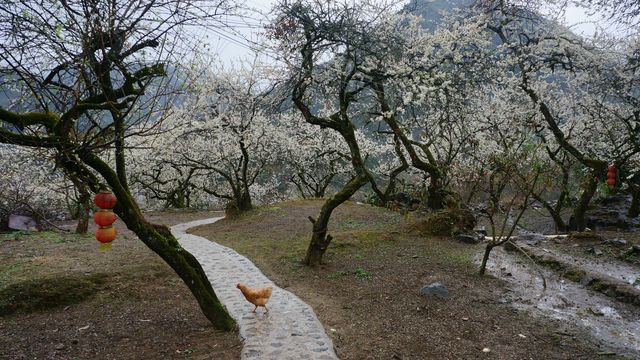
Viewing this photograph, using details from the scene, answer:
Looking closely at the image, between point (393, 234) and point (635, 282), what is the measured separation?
6.75m

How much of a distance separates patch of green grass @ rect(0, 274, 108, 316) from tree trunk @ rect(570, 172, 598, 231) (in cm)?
1600

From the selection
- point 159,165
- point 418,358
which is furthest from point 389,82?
point 159,165

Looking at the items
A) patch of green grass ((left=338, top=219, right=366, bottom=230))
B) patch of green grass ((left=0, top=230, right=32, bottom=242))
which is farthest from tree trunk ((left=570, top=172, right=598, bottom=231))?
patch of green grass ((left=0, top=230, right=32, bottom=242))

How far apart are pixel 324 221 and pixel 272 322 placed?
12.6ft

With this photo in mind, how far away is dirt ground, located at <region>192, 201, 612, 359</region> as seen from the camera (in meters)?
6.45

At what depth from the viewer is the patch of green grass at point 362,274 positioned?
1005 cm

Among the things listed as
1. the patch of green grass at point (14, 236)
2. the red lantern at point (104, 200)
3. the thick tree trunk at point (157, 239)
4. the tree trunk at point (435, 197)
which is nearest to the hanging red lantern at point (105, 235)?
the red lantern at point (104, 200)

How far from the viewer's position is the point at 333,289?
9375mm

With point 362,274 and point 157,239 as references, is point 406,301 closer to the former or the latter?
point 362,274

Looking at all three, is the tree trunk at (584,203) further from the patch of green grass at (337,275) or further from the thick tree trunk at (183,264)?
the thick tree trunk at (183,264)

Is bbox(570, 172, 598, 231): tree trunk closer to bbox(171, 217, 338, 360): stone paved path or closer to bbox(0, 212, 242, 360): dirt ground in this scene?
bbox(171, 217, 338, 360): stone paved path

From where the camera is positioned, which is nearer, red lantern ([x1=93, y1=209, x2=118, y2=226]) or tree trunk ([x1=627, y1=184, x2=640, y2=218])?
red lantern ([x1=93, y1=209, x2=118, y2=226])

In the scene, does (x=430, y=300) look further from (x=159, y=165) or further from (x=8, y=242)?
(x=159, y=165)

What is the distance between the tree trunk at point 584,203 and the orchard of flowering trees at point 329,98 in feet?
0.21
